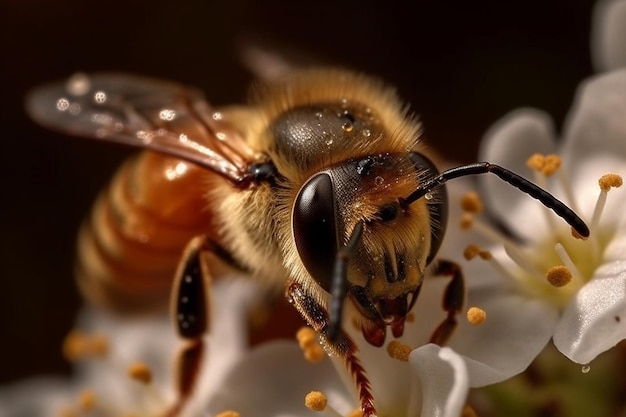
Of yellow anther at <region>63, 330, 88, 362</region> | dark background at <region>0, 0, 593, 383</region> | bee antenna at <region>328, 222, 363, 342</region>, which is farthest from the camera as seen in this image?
dark background at <region>0, 0, 593, 383</region>

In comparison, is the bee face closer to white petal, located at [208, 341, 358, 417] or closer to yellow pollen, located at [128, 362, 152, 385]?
white petal, located at [208, 341, 358, 417]

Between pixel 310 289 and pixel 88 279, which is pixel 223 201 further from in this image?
pixel 88 279

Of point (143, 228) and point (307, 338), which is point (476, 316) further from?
point (143, 228)

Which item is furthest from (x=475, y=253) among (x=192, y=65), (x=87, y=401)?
(x=192, y=65)

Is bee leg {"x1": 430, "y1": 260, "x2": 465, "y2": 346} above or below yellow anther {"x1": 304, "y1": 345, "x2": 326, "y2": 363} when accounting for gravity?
above

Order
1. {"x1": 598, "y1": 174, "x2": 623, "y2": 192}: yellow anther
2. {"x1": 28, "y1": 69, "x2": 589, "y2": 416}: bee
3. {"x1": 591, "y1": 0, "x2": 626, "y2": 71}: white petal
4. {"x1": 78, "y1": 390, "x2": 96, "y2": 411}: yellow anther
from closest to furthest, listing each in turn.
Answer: {"x1": 28, "y1": 69, "x2": 589, "y2": 416}: bee → {"x1": 598, "y1": 174, "x2": 623, "y2": 192}: yellow anther → {"x1": 591, "y1": 0, "x2": 626, "y2": 71}: white petal → {"x1": 78, "y1": 390, "x2": 96, "y2": 411}: yellow anther

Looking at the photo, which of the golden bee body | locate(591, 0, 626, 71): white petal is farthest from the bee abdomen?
locate(591, 0, 626, 71): white petal

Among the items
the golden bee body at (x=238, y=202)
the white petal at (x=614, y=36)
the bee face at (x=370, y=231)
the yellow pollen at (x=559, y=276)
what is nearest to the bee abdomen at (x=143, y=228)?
the golden bee body at (x=238, y=202)

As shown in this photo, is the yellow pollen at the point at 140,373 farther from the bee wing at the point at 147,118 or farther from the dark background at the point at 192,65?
the dark background at the point at 192,65
